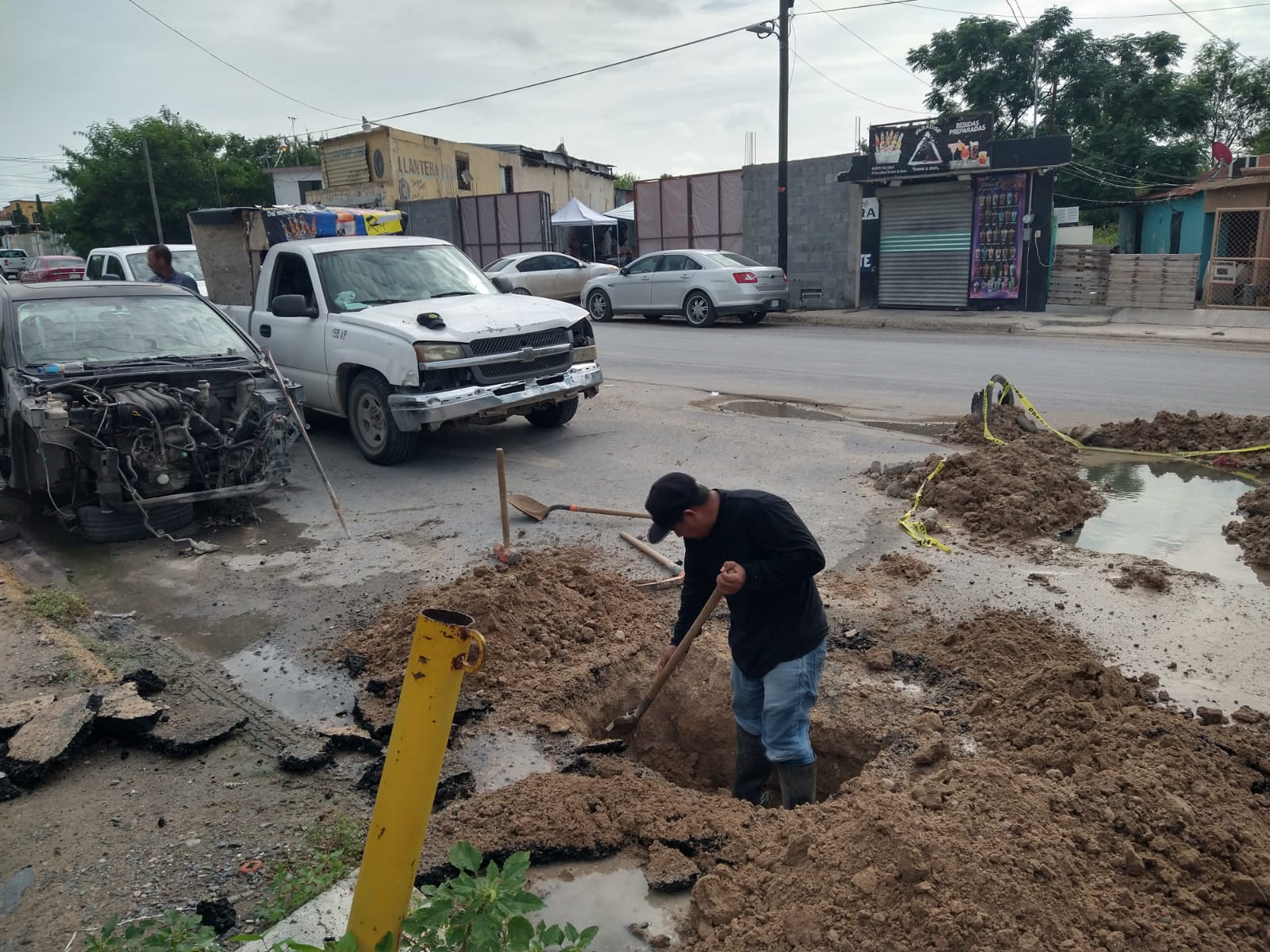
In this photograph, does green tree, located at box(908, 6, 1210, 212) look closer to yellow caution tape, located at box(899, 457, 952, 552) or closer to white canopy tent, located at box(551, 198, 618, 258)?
white canopy tent, located at box(551, 198, 618, 258)

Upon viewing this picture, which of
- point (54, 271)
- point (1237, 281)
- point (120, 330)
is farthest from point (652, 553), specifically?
point (54, 271)

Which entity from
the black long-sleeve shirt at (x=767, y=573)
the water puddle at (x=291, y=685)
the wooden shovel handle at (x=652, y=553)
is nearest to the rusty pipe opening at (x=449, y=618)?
the black long-sleeve shirt at (x=767, y=573)

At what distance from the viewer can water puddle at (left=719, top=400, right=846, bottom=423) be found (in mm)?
10359

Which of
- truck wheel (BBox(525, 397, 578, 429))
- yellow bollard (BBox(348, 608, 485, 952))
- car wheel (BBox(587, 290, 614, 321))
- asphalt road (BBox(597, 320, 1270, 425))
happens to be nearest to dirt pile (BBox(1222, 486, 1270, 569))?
asphalt road (BBox(597, 320, 1270, 425))

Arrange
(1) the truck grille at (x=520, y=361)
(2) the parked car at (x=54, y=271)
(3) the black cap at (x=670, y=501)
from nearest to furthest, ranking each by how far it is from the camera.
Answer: (3) the black cap at (x=670, y=501)
(1) the truck grille at (x=520, y=361)
(2) the parked car at (x=54, y=271)

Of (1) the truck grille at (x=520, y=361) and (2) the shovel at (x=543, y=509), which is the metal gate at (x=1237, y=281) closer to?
(1) the truck grille at (x=520, y=361)

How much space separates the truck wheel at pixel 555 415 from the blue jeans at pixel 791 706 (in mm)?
6311

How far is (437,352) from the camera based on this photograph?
7.98m

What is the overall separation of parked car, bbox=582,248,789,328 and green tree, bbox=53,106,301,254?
31768 mm

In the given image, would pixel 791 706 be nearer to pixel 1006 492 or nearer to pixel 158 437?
pixel 1006 492

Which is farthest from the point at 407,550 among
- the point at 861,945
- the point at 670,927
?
the point at 861,945

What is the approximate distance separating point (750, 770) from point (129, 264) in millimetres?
14636

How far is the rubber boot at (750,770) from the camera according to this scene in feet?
13.1

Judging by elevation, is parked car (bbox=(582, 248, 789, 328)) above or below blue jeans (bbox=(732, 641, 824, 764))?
above
